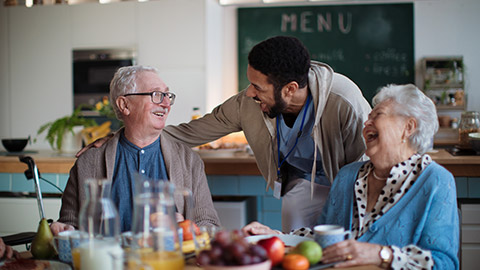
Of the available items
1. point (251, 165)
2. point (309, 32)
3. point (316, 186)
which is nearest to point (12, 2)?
point (309, 32)

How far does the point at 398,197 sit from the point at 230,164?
149 centimetres

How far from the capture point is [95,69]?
5.58m

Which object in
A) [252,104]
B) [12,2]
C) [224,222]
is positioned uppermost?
[12,2]

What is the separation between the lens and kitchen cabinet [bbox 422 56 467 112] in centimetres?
542

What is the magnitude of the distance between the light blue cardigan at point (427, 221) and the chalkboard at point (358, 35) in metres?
4.18

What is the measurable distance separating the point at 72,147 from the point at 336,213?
2.49 m

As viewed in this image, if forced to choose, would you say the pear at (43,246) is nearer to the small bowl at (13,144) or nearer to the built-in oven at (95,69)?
the small bowl at (13,144)

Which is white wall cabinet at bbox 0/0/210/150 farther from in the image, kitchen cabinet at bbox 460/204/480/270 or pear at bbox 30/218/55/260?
pear at bbox 30/218/55/260

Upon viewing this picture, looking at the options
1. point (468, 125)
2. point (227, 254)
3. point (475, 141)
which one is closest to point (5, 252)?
point (227, 254)

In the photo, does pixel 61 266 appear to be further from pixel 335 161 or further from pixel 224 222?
pixel 224 222

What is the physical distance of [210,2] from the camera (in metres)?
5.41

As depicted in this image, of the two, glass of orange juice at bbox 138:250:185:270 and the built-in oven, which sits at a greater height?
the built-in oven

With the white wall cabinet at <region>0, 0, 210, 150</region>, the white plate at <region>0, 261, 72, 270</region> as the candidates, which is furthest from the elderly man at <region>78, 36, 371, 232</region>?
the white wall cabinet at <region>0, 0, 210, 150</region>

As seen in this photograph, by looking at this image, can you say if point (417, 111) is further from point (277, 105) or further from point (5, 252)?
point (5, 252)
